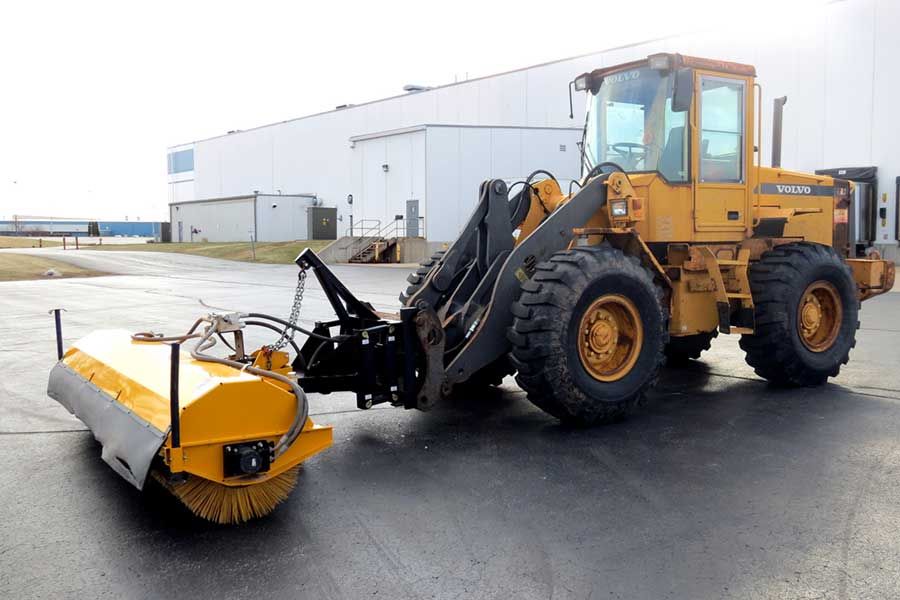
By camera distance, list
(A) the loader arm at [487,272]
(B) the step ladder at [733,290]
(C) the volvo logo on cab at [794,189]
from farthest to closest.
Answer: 1. (C) the volvo logo on cab at [794,189]
2. (B) the step ladder at [733,290]
3. (A) the loader arm at [487,272]

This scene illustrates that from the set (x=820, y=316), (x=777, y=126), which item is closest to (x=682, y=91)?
(x=777, y=126)

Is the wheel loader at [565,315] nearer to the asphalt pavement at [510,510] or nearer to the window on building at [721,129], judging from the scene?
the window on building at [721,129]

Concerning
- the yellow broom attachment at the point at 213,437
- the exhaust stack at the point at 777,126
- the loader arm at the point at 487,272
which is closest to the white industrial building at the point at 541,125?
the exhaust stack at the point at 777,126

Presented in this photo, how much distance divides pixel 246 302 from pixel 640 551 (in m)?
14.0

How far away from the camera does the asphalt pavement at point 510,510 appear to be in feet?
12.3

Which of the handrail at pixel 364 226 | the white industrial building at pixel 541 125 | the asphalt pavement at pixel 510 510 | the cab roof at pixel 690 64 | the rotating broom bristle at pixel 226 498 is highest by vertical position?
the white industrial building at pixel 541 125

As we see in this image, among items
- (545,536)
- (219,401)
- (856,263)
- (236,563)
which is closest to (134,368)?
(219,401)

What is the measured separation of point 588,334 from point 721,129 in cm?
256

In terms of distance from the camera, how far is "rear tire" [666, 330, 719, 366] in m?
8.80

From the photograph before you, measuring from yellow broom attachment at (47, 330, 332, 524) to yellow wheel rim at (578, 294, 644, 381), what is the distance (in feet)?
8.26

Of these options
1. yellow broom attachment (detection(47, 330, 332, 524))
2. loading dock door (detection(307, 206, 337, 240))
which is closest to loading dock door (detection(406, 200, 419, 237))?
loading dock door (detection(307, 206, 337, 240))

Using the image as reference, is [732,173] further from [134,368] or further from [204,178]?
[204,178]

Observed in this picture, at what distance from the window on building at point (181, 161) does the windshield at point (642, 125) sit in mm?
67227

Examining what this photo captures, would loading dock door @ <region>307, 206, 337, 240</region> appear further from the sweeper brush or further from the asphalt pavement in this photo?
the sweeper brush
